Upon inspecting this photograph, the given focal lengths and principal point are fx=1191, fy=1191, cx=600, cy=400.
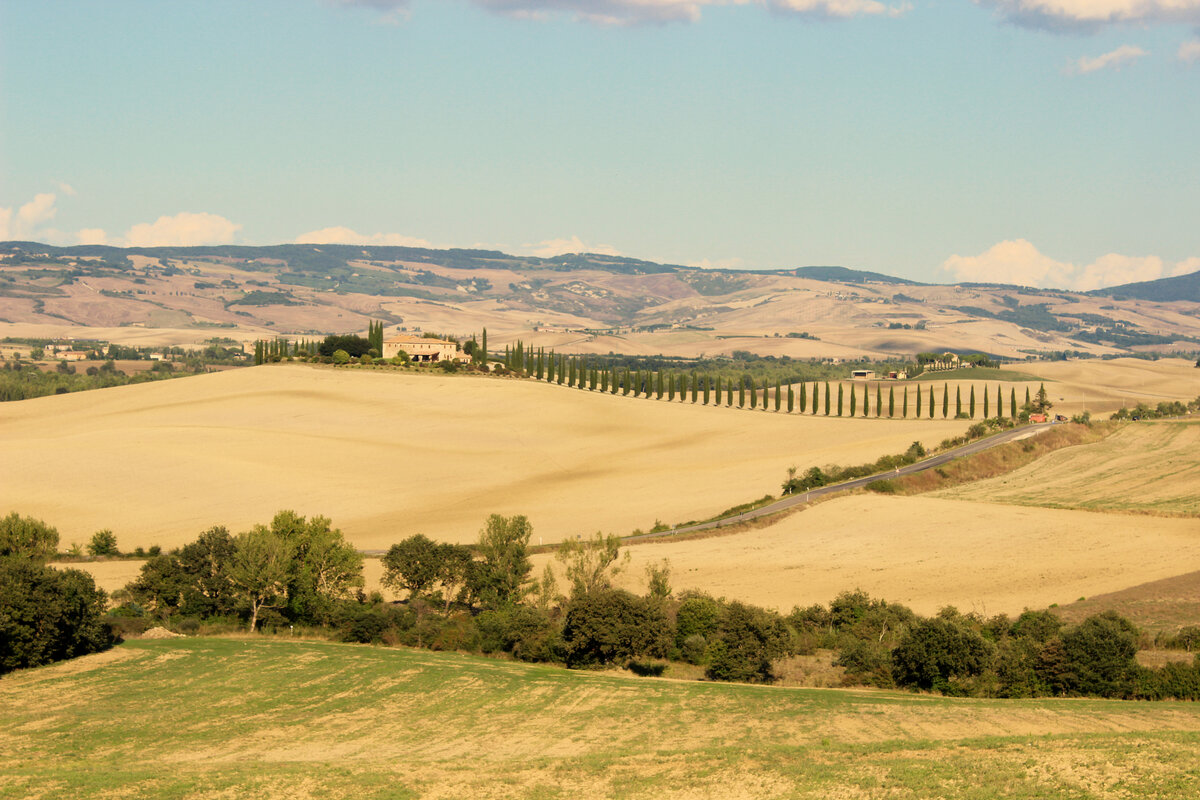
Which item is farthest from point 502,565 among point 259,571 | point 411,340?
point 411,340

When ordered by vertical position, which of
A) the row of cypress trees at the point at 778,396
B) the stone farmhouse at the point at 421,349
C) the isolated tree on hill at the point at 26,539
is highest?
the stone farmhouse at the point at 421,349

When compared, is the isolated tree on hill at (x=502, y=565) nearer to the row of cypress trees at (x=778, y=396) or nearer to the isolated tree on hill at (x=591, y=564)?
the isolated tree on hill at (x=591, y=564)

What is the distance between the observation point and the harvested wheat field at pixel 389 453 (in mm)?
81562

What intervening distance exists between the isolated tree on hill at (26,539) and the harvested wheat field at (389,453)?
5.43 metres

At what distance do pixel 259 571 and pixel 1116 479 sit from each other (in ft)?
218

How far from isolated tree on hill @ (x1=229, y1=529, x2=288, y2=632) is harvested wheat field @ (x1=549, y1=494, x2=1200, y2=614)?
14.2 meters

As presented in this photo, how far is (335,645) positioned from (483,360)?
11850cm

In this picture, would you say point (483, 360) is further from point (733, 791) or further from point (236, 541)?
point (733, 791)

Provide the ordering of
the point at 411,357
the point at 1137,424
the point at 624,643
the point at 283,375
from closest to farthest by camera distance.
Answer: the point at 624,643 → the point at 1137,424 → the point at 283,375 → the point at 411,357

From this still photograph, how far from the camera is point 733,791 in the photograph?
29.8 m

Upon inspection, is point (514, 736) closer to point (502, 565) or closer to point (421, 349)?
point (502, 565)

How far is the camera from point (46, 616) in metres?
45.8

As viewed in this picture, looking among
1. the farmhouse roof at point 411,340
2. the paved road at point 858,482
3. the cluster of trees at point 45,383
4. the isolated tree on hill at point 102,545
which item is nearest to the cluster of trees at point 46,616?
the isolated tree on hill at point 102,545

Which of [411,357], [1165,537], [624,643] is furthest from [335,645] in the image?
[411,357]
